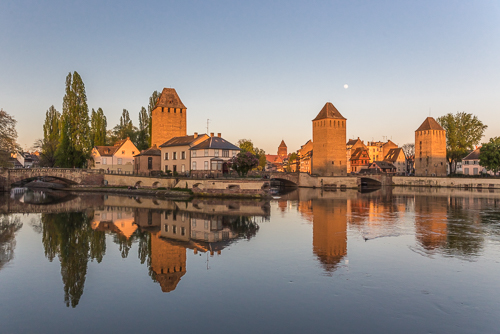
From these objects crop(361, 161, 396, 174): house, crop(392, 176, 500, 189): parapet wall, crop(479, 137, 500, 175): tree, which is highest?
crop(479, 137, 500, 175): tree

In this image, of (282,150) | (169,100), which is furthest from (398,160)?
(282,150)

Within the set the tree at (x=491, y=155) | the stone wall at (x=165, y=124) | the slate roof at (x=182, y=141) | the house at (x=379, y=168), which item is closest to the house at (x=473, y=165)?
the tree at (x=491, y=155)

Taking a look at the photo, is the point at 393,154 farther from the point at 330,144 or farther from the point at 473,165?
the point at 330,144

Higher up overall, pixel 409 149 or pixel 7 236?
pixel 409 149

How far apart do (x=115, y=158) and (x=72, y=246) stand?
113ft

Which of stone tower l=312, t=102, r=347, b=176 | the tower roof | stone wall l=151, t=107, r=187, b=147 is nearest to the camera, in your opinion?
stone wall l=151, t=107, r=187, b=147

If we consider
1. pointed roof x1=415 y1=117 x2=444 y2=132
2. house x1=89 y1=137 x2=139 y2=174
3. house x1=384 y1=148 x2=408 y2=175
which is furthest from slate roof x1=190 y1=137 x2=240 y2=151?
house x1=384 y1=148 x2=408 y2=175

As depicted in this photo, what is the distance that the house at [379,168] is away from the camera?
239 ft

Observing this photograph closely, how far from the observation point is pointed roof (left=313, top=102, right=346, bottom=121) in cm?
5597

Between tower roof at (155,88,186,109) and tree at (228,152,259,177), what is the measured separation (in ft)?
61.5

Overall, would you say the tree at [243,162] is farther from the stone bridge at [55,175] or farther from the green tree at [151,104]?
the green tree at [151,104]

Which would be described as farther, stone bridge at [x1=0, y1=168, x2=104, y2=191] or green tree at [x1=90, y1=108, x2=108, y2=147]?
green tree at [x1=90, y1=108, x2=108, y2=147]

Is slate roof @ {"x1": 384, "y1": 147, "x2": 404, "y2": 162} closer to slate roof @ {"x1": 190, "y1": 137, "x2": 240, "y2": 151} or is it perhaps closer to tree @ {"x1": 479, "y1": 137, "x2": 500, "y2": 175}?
tree @ {"x1": 479, "y1": 137, "x2": 500, "y2": 175}

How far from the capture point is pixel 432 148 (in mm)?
59594
